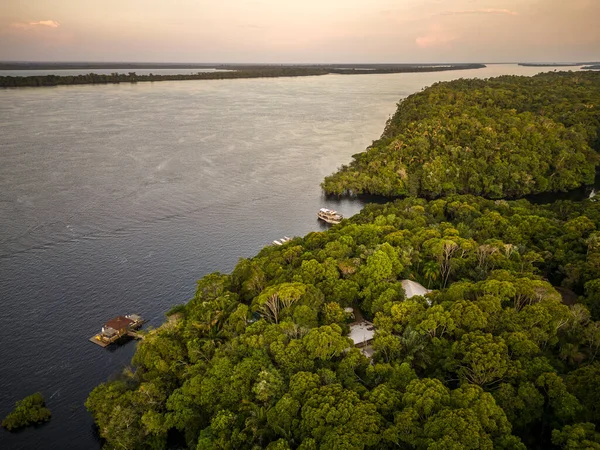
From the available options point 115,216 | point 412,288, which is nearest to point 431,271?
point 412,288

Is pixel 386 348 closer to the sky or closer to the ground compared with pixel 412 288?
closer to the ground

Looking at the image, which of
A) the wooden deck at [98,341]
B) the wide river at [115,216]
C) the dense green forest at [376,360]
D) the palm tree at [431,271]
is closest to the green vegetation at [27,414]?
the wide river at [115,216]

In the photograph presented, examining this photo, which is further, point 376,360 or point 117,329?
point 117,329

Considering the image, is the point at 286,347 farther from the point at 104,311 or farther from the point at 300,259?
the point at 104,311

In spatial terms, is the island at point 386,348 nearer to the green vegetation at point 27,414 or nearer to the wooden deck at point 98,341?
the green vegetation at point 27,414

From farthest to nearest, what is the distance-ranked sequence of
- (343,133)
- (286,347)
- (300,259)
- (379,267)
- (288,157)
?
1. (343,133)
2. (288,157)
3. (300,259)
4. (379,267)
5. (286,347)

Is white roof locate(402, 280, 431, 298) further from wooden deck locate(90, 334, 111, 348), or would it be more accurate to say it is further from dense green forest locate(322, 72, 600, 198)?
dense green forest locate(322, 72, 600, 198)

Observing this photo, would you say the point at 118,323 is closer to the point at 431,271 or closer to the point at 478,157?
the point at 431,271

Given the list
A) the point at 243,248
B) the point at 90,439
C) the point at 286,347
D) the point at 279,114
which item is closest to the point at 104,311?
the point at 90,439
